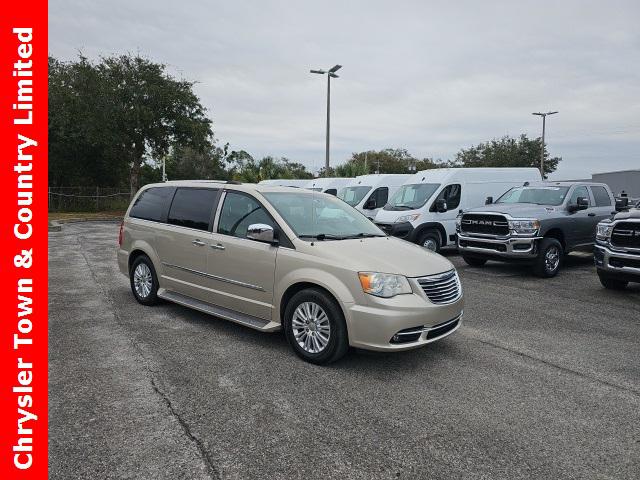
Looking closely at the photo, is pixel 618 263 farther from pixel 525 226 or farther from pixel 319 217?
pixel 319 217

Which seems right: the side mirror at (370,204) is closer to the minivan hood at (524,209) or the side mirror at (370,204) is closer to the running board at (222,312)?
the minivan hood at (524,209)

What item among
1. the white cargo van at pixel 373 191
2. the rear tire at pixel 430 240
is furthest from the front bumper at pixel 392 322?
the white cargo van at pixel 373 191

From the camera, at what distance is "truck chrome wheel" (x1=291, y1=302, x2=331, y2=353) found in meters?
4.89

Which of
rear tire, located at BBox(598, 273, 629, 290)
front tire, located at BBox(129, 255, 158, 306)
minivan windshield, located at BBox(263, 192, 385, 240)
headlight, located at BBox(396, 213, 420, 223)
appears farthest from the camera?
headlight, located at BBox(396, 213, 420, 223)

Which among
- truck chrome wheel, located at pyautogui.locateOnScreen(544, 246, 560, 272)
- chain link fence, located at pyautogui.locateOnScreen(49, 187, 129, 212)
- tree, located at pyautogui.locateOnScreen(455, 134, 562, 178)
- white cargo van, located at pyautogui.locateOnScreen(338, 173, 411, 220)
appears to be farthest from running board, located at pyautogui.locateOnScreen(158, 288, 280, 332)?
tree, located at pyautogui.locateOnScreen(455, 134, 562, 178)

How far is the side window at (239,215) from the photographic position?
5.73m

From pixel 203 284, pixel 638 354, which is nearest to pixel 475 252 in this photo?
pixel 638 354

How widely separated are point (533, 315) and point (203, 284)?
4.54 meters

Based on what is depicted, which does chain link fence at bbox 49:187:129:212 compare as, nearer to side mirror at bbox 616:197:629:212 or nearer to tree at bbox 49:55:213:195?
tree at bbox 49:55:213:195

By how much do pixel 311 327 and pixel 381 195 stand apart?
44.7 ft

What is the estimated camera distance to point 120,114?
3031 cm

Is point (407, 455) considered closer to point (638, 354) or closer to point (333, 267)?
point (333, 267)

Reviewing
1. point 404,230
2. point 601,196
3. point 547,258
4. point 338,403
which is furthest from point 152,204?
point 601,196

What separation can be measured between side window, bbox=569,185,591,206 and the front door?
823cm
